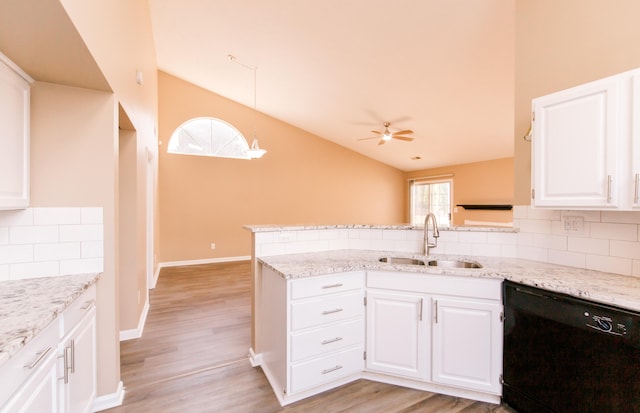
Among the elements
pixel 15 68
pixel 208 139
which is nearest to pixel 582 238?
pixel 15 68

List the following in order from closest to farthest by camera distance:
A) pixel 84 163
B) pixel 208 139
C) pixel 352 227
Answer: pixel 84 163
pixel 352 227
pixel 208 139

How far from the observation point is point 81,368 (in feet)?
5.02

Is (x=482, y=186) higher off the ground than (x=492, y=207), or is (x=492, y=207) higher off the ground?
(x=482, y=186)

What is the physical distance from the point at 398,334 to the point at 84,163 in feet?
Answer: 7.60

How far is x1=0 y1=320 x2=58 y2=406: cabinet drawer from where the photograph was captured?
866mm

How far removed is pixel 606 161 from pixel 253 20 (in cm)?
369

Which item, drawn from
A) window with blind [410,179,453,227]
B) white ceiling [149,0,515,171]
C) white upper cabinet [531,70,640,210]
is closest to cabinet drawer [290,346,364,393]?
white upper cabinet [531,70,640,210]

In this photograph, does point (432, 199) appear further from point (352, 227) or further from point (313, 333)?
point (313, 333)

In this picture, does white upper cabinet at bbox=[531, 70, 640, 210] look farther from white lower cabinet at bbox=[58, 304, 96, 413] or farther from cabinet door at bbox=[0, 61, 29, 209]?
cabinet door at bbox=[0, 61, 29, 209]

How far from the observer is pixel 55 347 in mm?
1212

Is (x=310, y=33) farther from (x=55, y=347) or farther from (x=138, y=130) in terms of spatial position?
(x=55, y=347)

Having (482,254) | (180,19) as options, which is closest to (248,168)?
(180,19)

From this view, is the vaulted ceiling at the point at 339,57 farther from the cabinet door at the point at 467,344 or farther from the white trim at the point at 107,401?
the cabinet door at the point at 467,344

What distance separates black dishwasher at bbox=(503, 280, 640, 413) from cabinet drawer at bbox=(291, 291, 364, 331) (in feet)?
3.05
